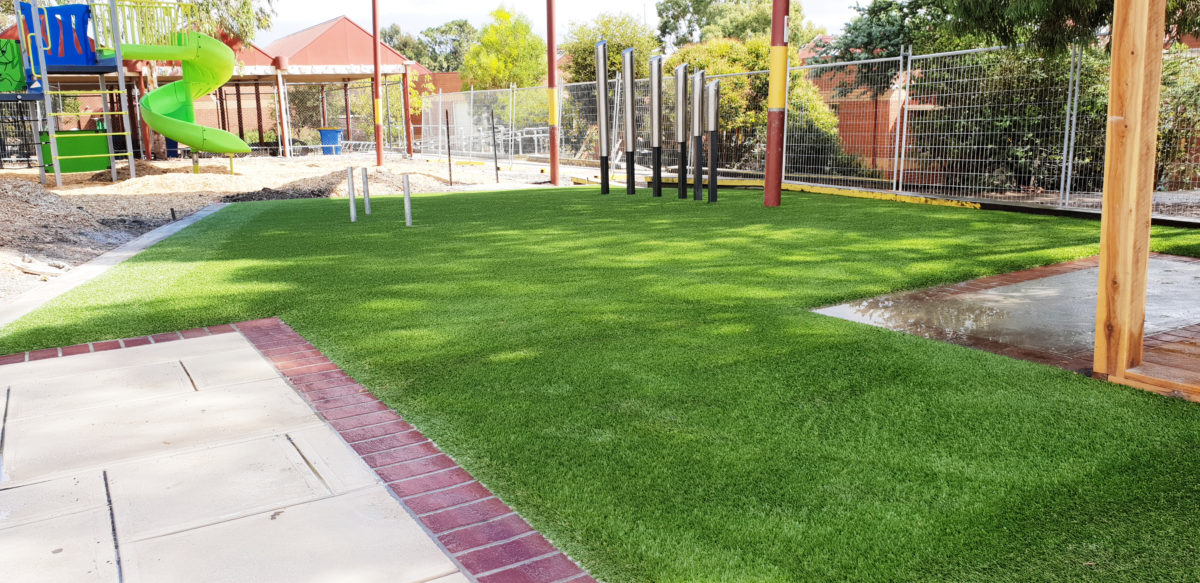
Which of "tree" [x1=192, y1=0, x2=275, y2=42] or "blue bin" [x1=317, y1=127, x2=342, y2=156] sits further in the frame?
"blue bin" [x1=317, y1=127, x2=342, y2=156]

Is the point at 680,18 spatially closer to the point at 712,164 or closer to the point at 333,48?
the point at 333,48

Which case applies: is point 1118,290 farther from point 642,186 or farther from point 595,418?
point 642,186

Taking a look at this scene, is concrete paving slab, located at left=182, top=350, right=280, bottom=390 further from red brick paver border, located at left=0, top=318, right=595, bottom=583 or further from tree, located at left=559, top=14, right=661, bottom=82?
tree, located at left=559, top=14, right=661, bottom=82

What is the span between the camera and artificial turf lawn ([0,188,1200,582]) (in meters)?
2.24

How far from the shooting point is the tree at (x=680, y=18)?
177 feet

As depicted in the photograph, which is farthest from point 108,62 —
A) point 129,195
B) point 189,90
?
point 129,195

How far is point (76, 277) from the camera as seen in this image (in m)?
6.51

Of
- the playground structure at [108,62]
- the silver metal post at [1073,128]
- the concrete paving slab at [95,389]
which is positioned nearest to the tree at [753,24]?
the playground structure at [108,62]

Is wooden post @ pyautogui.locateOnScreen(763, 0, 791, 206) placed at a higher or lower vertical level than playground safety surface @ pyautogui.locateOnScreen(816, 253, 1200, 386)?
higher

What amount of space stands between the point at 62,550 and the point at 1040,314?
4.80 m

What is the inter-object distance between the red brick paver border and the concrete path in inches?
2.5

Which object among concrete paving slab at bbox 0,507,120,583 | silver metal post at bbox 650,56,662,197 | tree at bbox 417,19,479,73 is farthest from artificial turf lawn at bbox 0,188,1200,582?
tree at bbox 417,19,479,73

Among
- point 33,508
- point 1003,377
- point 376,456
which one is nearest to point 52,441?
point 33,508

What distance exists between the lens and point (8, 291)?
20.1ft
